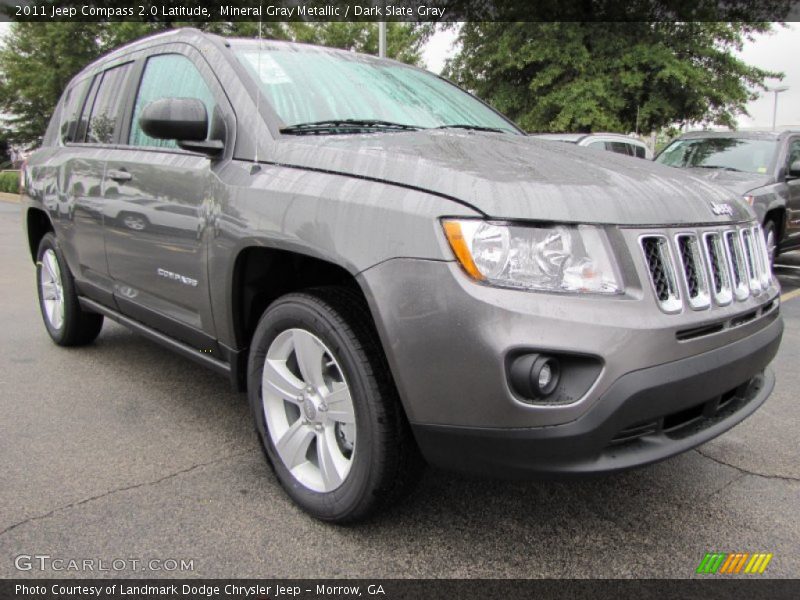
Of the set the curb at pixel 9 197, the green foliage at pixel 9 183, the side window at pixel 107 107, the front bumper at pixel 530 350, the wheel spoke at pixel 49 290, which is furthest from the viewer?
the green foliage at pixel 9 183

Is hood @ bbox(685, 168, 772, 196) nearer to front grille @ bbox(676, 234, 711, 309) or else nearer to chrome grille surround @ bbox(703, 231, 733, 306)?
chrome grille surround @ bbox(703, 231, 733, 306)

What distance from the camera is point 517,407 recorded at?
1845 mm

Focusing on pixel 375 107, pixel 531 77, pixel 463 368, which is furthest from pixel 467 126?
pixel 531 77

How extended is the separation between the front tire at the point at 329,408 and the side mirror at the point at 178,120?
2.56 ft

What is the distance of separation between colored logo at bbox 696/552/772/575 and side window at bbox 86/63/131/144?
11.2ft

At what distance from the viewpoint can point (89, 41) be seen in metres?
22.0

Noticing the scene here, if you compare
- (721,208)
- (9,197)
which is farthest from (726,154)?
(9,197)

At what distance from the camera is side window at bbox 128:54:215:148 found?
9.72ft

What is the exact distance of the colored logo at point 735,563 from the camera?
217 cm

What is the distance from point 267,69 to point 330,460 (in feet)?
5.40

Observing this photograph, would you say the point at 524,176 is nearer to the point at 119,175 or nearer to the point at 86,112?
the point at 119,175

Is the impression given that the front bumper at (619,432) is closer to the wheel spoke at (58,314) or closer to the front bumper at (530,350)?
the front bumper at (530,350)

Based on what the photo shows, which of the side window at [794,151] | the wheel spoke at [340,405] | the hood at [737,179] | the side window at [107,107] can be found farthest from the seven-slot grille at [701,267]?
the side window at [794,151]

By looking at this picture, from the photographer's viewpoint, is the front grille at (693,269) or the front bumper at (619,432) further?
the front grille at (693,269)
